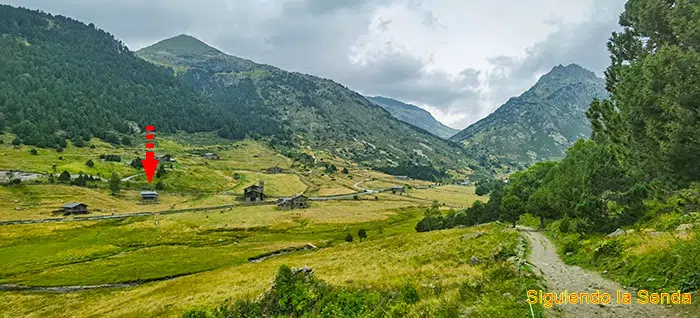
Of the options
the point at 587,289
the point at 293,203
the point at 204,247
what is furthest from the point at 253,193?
the point at 587,289

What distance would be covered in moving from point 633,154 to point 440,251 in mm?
19876

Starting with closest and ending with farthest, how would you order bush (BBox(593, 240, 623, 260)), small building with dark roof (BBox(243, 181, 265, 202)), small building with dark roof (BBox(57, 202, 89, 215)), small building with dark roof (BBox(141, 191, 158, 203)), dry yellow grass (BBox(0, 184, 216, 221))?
bush (BBox(593, 240, 623, 260)) → dry yellow grass (BBox(0, 184, 216, 221)) → small building with dark roof (BBox(57, 202, 89, 215)) → small building with dark roof (BBox(141, 191, 158, 203)) → small building with dark roof (BBox(243, 181, 265, 202))

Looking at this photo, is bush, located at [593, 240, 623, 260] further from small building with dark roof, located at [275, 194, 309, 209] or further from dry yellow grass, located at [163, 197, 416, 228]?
small building with dark roof, located at [275, 194, 309, 209]

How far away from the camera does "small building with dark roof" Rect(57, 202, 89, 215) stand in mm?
117438

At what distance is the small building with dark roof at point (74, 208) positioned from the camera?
117438 millimetres

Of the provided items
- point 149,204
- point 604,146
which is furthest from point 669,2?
point 149,204

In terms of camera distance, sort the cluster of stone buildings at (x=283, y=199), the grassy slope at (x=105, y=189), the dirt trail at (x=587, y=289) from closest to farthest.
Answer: the dirt trail at (x=587, y=289)
the grassy slope at (x=105, y=189)
the cluster of stone buildings at (x=283, y=199)

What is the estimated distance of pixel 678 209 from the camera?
1371 inches

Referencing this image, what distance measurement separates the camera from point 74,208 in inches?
4660

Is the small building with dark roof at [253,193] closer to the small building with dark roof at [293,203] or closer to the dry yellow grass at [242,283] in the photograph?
the small building with dark roof at [293,203]

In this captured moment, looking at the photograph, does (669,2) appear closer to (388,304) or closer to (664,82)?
(664,82)

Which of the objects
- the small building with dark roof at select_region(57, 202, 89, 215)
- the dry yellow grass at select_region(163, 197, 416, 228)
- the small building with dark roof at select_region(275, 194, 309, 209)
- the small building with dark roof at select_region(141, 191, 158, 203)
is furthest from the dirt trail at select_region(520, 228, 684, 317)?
the small building with dark roof at select_region(141, 191, 158, 203)

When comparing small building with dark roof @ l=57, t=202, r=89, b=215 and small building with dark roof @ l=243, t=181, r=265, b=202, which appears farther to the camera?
small building with dark roof @ l=243, t=181, r=265, b=202

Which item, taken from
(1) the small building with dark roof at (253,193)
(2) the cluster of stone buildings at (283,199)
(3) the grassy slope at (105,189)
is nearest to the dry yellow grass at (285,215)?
(2) the cluster of stone buildings at (283,199)
